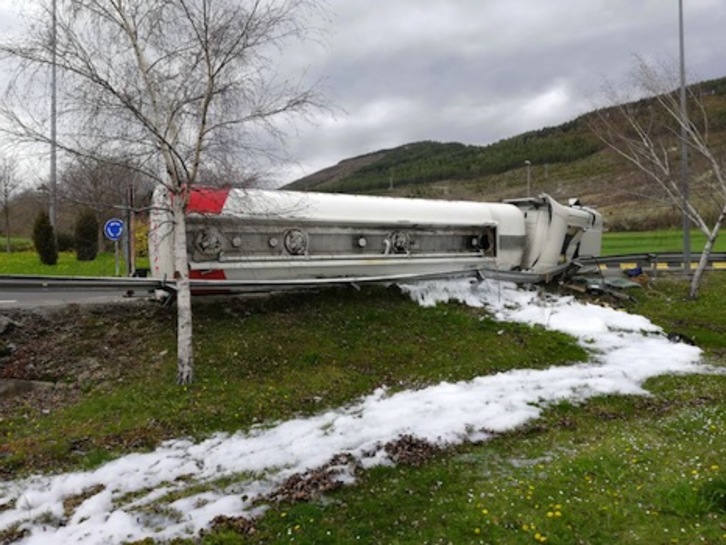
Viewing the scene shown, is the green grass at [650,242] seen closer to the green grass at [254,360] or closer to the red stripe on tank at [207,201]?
the green grass at [254,360]

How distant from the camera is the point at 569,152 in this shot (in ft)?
363

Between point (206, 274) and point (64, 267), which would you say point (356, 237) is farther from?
point (64, 267)

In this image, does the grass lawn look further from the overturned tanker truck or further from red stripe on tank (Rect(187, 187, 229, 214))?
red stripe on tank (Rect(187, 187, 229, 214))

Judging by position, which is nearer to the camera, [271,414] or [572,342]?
A: [271,414]

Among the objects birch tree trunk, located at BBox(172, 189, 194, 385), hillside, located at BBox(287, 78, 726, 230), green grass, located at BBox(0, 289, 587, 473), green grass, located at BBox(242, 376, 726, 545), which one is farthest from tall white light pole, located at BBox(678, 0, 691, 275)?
hillside, located at BBox(287, 78, 726, 230)

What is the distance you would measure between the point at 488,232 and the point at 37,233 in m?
17.8

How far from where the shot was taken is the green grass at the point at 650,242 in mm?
33250

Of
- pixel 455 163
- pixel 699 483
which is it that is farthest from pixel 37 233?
pixel 455 163

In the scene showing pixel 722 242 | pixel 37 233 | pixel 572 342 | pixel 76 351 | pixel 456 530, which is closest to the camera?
pixel 456 530

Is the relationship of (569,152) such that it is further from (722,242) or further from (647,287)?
(647,287)

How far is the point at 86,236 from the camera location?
25.5 meters

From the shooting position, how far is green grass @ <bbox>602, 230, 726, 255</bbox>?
109 feet

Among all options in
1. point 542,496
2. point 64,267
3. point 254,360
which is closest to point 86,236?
point 64,267

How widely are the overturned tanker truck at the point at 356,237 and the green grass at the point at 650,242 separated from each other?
20426 millimetres
